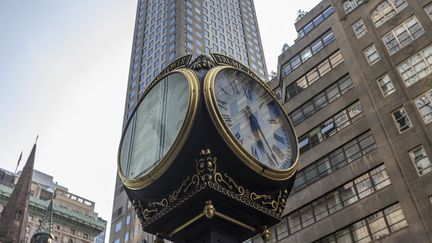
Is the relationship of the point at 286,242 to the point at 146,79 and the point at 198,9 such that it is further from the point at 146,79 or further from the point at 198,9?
the point at 198,9

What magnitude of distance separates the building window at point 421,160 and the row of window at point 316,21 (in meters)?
16.4

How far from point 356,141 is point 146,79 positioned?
5774 cm

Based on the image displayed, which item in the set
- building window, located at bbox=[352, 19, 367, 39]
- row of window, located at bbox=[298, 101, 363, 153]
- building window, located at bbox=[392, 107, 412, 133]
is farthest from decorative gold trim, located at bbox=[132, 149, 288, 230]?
building window, located at bbox=[352, 19, 367, 39]

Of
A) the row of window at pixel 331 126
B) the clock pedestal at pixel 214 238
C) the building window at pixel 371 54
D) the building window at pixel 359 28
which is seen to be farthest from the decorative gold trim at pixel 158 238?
the building window at pixel 359 28

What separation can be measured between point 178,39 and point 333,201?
57.2m

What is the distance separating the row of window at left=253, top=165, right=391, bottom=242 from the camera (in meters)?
25.2

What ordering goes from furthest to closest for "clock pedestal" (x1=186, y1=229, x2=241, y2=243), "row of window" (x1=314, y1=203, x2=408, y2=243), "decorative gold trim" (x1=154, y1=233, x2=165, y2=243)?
"row of window" (x1=314, y1=203, x2=408, y2=243), "decorative gold trim" (x1=154, y1=233, x2=165, y2=243), "clock pedestal" (x1=186, y1=229, x2=241, y2=243)

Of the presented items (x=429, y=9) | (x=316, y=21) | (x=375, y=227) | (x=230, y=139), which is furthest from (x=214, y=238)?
(x=316, y=21)

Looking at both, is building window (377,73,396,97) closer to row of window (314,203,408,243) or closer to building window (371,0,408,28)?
building window (371,0,408,28)

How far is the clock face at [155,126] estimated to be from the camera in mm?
3555

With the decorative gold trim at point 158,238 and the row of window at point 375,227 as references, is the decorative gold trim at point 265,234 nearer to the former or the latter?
the decorative gold trim at point 158,238

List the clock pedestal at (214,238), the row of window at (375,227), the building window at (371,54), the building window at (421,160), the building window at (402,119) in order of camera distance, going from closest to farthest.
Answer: the clock pedestal at (214,238)
the row of window at (375,227)
the building window at (421,160)
the building window at (402,119)
the building window at (371,54)

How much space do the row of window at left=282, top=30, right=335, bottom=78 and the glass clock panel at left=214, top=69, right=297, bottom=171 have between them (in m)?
31.6

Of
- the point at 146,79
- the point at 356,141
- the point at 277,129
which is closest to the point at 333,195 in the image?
the point at 356,141
